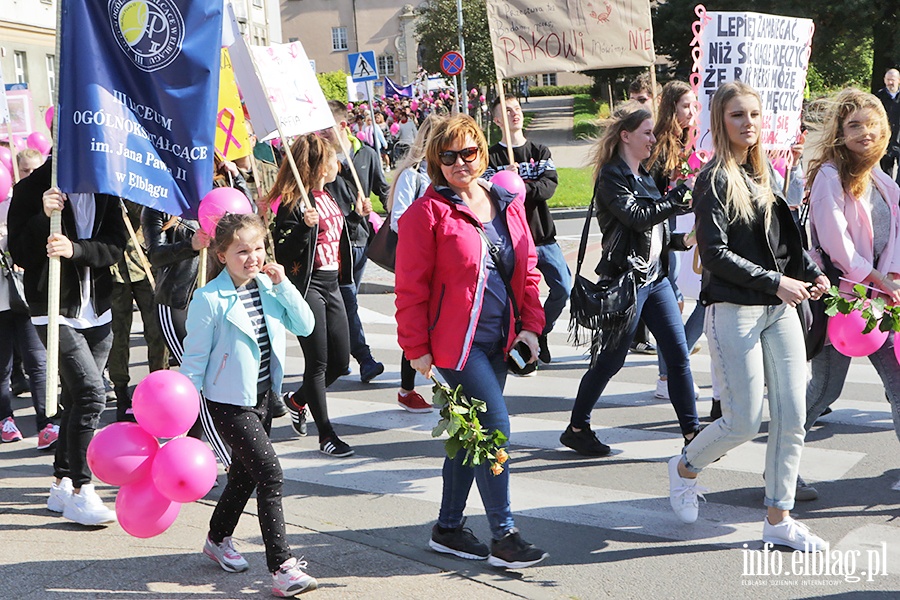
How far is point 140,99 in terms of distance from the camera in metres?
4.81

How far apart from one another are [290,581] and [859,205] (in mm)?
3183

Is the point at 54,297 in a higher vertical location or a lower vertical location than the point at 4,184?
lower

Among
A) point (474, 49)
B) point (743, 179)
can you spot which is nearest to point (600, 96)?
point (474, 49)

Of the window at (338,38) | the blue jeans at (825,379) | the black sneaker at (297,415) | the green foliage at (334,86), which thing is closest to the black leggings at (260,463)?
the black sneaker at (297,415)

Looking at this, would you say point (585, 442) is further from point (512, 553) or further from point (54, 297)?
point (54, 297)

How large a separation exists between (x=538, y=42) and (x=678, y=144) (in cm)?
174

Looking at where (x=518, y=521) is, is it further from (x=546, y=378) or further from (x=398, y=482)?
(x=546, y=378)

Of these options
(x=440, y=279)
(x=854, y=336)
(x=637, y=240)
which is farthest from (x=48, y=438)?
(x=854, y=336)

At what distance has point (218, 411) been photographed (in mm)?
4246

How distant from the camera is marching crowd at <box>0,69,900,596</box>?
4312 mm

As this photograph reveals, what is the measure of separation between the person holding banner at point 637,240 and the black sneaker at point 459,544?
152 centimetres

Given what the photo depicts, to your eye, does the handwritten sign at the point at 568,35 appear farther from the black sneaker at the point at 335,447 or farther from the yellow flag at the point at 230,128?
the black sneaker at the point at 335,447

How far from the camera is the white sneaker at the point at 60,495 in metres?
Answer: 5.11

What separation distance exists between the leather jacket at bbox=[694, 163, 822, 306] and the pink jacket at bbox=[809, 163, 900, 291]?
0.52m
